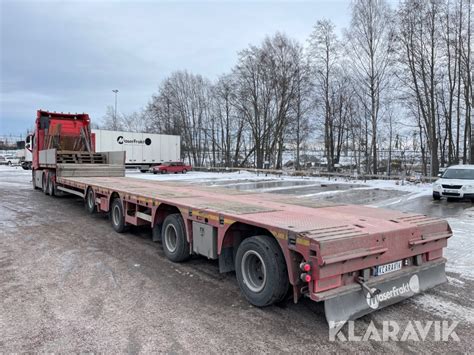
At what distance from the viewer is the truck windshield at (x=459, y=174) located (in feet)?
53.3

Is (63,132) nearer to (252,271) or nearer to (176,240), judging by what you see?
(176,240)

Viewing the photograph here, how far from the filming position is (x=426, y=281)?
15.3ft

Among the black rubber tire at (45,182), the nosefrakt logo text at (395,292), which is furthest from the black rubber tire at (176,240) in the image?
the black rubber tire at (45,182)

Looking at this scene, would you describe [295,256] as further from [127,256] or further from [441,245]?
[127,256]

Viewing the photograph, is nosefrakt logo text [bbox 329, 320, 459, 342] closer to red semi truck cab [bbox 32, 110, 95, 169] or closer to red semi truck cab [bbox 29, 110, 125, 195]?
red semi truck cab [bbox 29, 110, 125, 195]

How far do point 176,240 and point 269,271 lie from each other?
7.94ft

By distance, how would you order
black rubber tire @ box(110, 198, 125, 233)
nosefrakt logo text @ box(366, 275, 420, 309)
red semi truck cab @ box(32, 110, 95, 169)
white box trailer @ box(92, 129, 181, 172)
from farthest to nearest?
1. white box trailer @ box(92, 129, 181, 172)
2. red semi truck cab @ box(32, 110, 95, 169)
3. black rubber tire @ box(110, 198, 125, 233)
4. nosefrakt logo text @ box(366, 275, 420, 309)

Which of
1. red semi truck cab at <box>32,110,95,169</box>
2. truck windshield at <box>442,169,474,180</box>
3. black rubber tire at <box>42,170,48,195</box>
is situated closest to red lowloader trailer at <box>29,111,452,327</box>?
red semi truck cab at <box>32,110,95,169</box>

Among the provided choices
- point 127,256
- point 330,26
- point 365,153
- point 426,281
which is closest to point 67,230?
point 127,256

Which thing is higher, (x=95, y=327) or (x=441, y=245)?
(x=441, y=245)

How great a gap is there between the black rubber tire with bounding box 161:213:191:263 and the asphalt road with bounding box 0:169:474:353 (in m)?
0.17

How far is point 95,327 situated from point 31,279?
2.09 m

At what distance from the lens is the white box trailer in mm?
37719

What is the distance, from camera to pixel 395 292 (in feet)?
13.9
